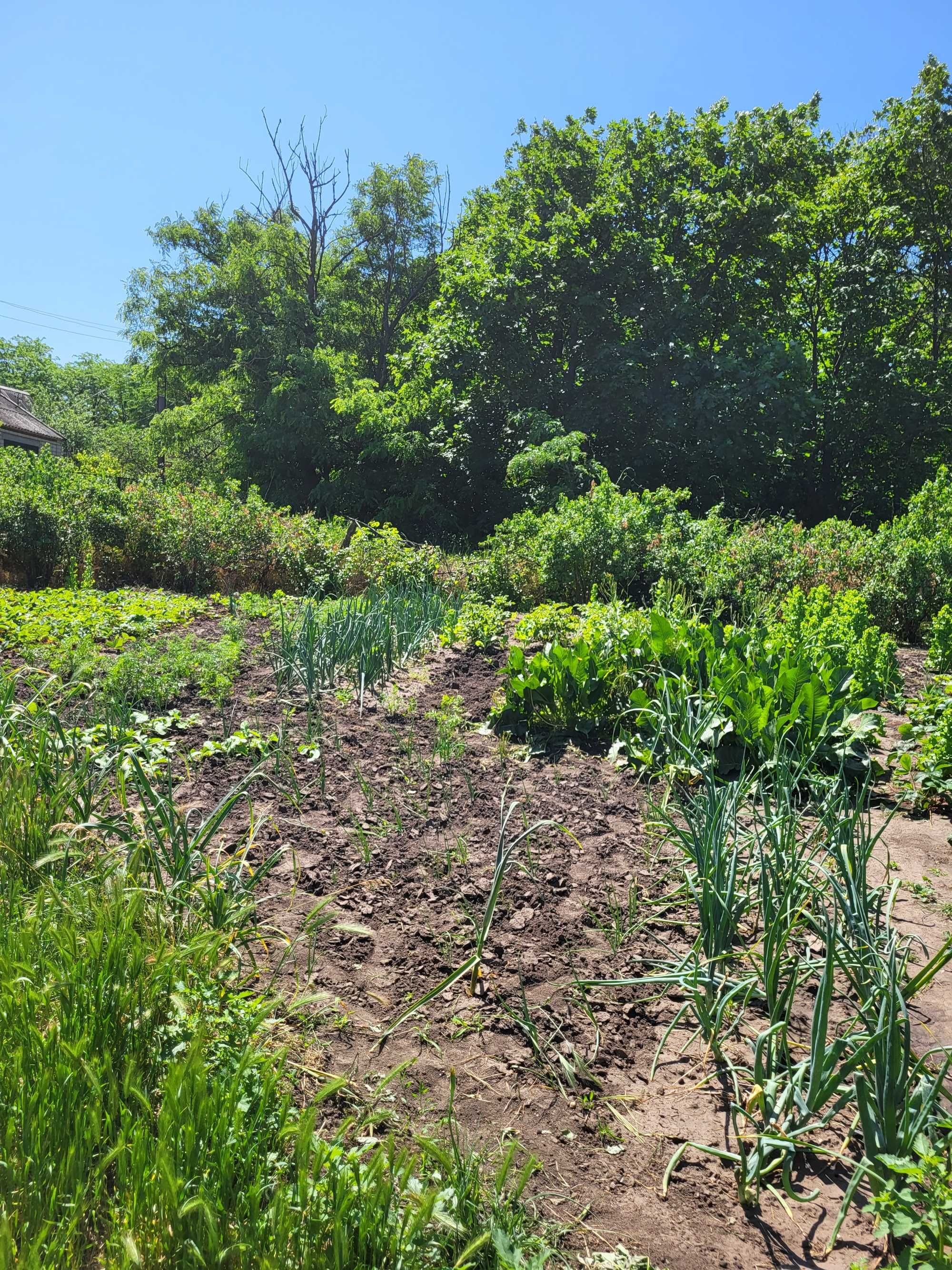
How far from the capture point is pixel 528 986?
240cm

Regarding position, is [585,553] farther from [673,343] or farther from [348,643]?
[673,343]

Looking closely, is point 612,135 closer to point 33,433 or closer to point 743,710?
point 743,710

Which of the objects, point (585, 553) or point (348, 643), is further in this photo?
point (585, 553)

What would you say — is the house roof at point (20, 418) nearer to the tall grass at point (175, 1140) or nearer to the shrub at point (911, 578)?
the shrub at point (911, 578)

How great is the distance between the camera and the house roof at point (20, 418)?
111 feet

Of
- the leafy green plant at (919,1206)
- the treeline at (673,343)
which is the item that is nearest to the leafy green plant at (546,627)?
the leafy green plant at (919,1206)

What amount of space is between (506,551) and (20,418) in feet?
115

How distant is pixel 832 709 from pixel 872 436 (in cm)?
1448

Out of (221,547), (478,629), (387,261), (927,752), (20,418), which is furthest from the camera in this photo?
(20,418)

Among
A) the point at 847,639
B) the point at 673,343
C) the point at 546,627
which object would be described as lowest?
the point at 546,627

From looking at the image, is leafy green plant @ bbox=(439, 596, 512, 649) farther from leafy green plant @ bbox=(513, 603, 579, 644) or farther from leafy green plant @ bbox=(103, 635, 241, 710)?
leafy green plant @ bbox=(103, 635, 241, 710)

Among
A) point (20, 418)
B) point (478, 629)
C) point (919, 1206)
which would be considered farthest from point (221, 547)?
point (20, 418)

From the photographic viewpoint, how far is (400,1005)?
233 centimetres

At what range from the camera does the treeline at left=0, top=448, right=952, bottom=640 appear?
23.6 ft
